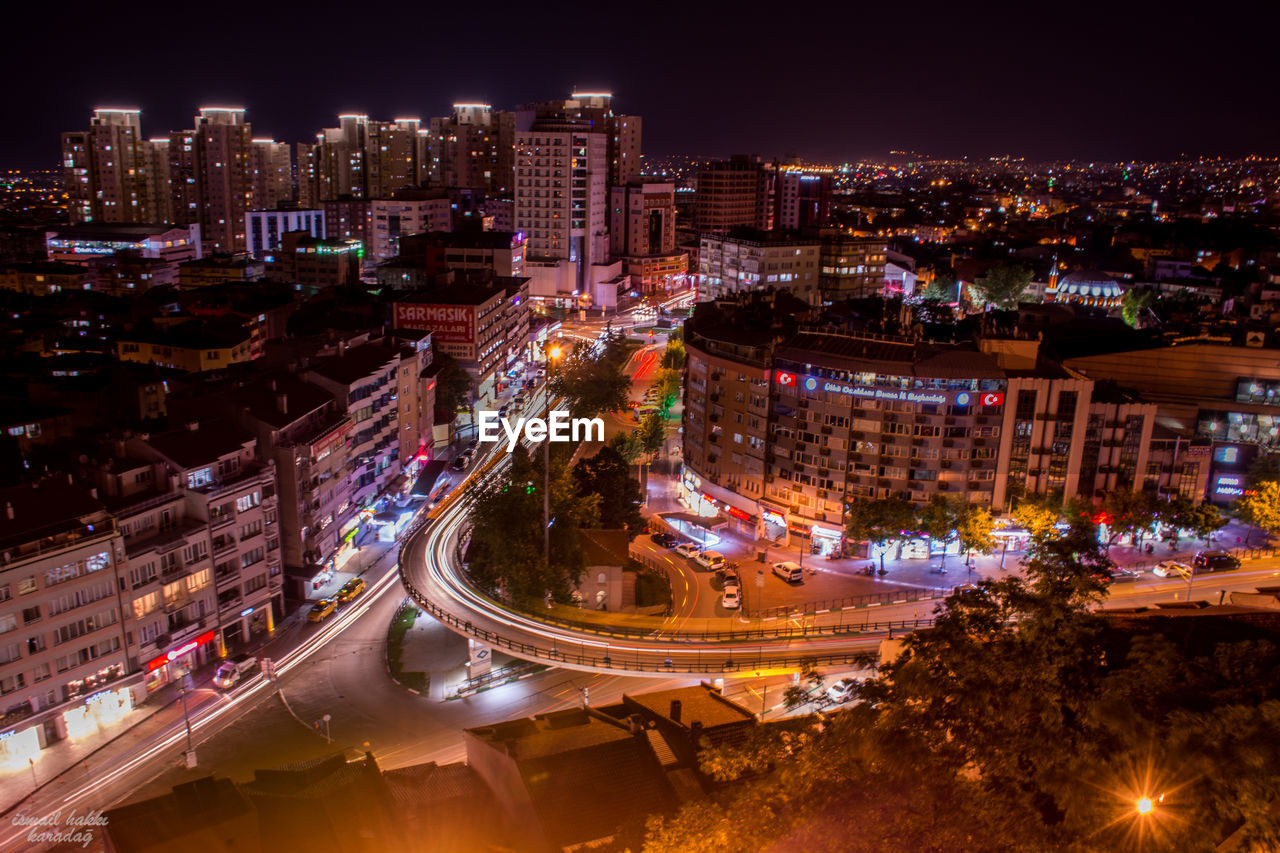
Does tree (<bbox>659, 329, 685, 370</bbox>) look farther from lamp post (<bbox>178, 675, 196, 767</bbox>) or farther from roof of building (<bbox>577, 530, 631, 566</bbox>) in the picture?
lamp post (<bbox>178, 675, 196, 767</bbox>)

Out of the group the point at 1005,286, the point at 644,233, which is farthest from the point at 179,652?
the point at 644,233

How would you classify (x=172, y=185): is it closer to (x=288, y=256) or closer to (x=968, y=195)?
(x=288, y=256)

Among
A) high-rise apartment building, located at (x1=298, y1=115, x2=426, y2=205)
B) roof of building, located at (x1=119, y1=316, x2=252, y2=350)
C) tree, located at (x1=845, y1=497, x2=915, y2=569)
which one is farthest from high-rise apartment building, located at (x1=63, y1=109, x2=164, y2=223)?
tree, located at (x1=845, y1=497, x2=915, y2=569)

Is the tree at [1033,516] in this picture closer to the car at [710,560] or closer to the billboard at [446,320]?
the car at [710,560]

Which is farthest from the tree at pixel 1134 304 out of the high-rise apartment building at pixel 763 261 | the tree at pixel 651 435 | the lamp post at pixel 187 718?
the lamp post at pixel 187 718

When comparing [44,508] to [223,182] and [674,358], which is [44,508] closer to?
[674,358]

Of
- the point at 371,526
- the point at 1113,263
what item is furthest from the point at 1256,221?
the point at 371,526
